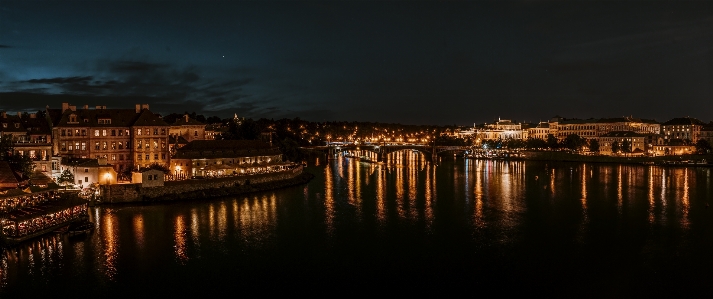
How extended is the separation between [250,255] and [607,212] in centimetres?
1356

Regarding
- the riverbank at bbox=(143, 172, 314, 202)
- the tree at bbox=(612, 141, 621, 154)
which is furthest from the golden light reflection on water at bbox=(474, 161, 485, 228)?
the tree at bbox=(612, 141, 621, 154)

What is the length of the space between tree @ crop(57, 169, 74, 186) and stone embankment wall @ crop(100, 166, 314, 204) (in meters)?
1.46

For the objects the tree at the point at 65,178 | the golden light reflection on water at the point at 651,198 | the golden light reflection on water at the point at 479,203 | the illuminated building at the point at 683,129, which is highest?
the illuminated building at the point at 683,129

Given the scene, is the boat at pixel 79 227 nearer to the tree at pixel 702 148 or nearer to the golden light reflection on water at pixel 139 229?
the golden light reflection on water at pixel 139 229

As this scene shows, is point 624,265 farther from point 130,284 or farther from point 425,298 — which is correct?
point 130,284

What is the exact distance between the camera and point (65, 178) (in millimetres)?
19906

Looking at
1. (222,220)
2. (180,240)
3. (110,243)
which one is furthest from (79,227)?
(222,220)

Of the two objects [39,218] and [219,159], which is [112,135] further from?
[39,218]

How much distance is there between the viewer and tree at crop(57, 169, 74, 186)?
1983cm

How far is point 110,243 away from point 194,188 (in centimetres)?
786

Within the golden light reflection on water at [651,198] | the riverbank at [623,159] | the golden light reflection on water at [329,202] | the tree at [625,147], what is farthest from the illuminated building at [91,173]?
the tree at [625,147]

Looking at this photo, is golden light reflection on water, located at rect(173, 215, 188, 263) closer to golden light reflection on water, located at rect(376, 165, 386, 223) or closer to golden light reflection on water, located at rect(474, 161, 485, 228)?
golden light reflection on water, located at rect(376, 165, 386, 223)

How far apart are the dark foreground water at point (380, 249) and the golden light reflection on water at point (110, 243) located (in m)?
0.04

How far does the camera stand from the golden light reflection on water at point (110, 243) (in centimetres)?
1189
